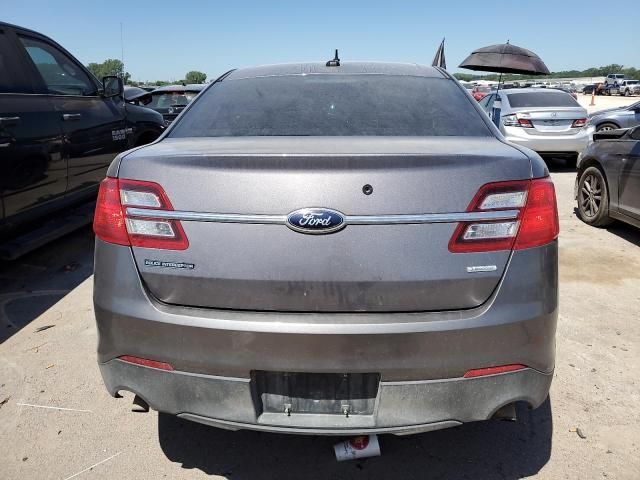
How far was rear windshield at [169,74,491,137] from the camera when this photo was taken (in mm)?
2370

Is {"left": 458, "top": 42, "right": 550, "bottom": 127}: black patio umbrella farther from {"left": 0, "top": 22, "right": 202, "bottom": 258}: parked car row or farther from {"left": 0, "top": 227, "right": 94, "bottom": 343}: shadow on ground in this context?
{"left": 0, "top": 227, "right": 94, "bottom": 343}: shadow on ground

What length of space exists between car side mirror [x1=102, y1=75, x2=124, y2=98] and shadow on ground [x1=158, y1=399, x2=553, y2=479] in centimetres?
404

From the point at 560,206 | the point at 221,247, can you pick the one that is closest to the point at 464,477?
the point at 221,247

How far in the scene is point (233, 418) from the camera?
71.8 inches

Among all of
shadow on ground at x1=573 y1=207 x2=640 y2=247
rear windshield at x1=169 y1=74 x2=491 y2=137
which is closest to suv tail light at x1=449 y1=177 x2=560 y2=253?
rear windshield at x1=169 y1=74 x2=491 y2=137

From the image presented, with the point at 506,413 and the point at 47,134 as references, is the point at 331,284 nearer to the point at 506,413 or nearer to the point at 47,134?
the point at 506,413

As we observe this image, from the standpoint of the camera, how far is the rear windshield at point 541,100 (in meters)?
10.0

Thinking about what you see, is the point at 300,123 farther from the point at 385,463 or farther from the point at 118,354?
the point at 385,463

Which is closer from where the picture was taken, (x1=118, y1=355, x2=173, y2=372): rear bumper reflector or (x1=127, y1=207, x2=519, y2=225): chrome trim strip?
(x1=127, y1=207, x2=519, y2=225): chrome trim strip

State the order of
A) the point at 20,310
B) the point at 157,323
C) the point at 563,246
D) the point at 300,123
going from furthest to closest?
the point at 563,246, the point at 20,310, the point at 300,123, the point at 157,323

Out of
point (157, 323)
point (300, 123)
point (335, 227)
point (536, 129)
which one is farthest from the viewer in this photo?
point (536, 129)

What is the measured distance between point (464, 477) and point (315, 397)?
2.83ft

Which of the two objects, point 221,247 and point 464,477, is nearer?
point 221,247

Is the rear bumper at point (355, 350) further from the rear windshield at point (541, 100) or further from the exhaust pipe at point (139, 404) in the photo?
the rear windshield at point (541, 100)
